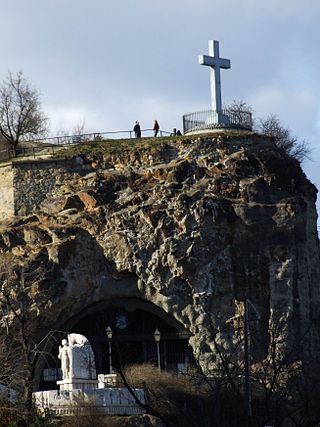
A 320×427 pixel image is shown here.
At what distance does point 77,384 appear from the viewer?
4838 centimetres

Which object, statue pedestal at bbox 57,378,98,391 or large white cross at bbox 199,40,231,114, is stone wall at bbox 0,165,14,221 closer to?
large white cross at bbox 199,40,231,114

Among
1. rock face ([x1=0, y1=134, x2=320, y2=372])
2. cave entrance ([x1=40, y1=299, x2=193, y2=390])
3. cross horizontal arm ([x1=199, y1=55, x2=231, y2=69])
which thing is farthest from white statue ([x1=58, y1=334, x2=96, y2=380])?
cross horizontal arm ([x1=199, y1=55, x2=231, y2=69])

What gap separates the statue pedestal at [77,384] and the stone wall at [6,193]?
14.6 meters

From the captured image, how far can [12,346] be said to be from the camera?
57.1m

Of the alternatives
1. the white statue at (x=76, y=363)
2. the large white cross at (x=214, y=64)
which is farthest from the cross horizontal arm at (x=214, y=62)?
the white statue at (x=76, y=363)

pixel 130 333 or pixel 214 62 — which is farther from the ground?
pixel 214 62

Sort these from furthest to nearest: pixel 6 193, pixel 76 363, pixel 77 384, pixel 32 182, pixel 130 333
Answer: pixel 6 193, pixel 32 182, pixel 130 333, pixel 76 363, pixel 77 384

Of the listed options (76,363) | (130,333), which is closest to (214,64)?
(130,333)

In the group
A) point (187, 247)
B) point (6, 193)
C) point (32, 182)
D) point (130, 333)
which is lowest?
point (130, 333)

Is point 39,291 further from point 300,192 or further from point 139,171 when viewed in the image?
point 300,192

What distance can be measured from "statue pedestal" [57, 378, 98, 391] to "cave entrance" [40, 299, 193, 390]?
10.5 meters

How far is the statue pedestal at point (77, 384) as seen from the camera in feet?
158

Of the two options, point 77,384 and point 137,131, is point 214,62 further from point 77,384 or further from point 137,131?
point 77,384

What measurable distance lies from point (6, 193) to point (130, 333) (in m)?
8.12
